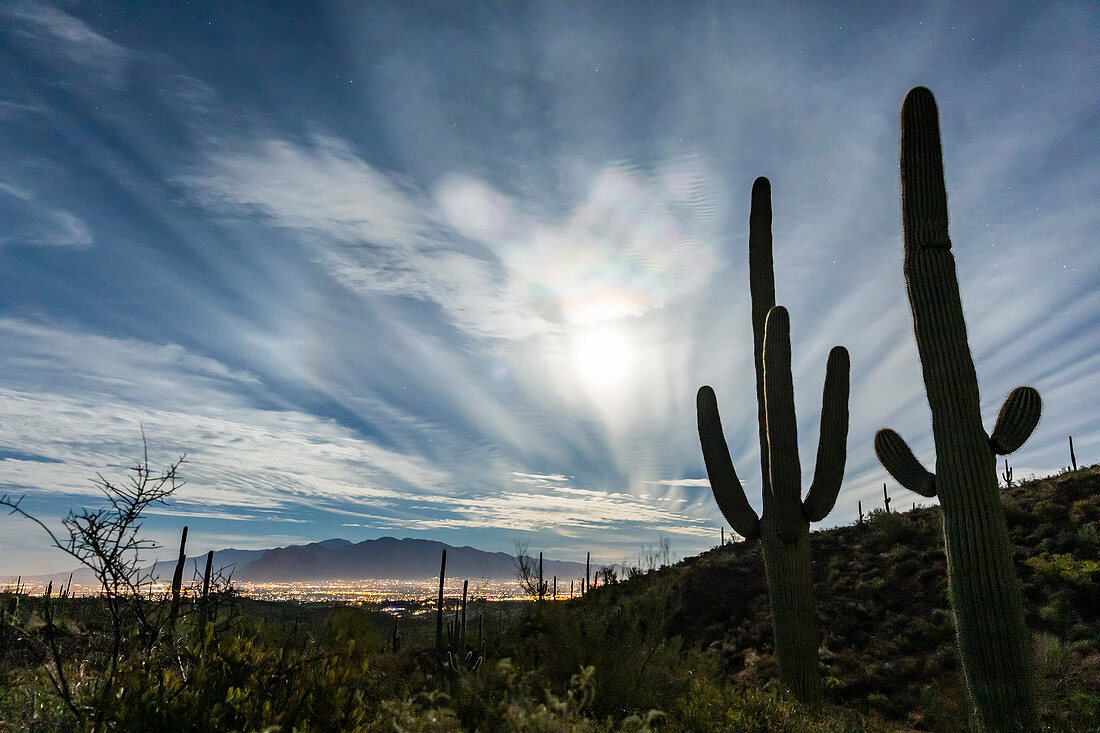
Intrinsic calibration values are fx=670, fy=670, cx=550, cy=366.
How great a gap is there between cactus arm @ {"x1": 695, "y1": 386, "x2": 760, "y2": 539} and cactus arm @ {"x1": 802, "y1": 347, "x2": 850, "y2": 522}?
151cm

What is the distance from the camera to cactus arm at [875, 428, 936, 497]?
11375mm

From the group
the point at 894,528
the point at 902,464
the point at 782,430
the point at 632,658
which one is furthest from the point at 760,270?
the point at 894,528

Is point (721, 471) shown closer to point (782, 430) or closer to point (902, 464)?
point (782, 430)

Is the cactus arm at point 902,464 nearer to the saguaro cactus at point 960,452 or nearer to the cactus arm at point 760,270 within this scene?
the saguaro cactus at point 960,452

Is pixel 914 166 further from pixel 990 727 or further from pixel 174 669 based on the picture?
pixel 174 669

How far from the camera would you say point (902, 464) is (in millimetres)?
12055

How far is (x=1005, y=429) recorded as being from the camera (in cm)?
1095

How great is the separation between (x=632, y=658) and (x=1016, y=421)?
287 inches

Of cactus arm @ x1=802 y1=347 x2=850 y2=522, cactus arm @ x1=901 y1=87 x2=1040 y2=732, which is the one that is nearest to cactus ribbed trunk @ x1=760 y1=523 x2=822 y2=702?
cactus arm @ x1=802 y1=347 x2=850 y2=522

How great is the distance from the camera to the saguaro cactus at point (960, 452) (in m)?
9.73

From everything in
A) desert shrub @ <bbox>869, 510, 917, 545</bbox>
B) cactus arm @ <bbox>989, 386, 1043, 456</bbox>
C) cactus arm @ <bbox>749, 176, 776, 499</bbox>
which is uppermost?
cactus arm @ <bbox>749, 176, 776, 499</bbox>

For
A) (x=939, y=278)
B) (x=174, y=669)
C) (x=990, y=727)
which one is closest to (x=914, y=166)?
(x=939, y=278)

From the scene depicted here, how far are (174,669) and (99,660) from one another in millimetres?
562

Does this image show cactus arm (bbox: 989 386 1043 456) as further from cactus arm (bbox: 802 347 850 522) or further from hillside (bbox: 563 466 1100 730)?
hillside (bbox: 563 466 1100 730)
